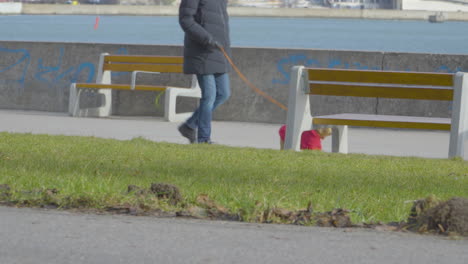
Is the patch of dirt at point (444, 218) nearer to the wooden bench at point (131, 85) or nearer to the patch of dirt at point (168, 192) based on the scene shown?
the patch of dirt at point (168, 192)

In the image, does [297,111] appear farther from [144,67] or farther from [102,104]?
[102,104]

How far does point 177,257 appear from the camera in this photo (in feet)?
13.0

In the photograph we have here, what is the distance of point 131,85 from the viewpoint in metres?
13.0

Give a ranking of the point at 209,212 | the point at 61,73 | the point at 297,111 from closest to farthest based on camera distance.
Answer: the point at 209,212 → the point at 297,111 → the point at 61,73

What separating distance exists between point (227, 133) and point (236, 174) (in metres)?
5.05

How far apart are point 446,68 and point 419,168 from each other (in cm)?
536

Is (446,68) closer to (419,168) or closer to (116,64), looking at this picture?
(116,64)

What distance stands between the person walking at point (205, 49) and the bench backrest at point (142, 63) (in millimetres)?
3561

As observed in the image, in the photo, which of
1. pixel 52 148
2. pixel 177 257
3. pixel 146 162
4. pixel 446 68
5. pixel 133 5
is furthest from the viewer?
pixel 133 5

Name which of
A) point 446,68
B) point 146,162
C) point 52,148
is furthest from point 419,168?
point 446,68

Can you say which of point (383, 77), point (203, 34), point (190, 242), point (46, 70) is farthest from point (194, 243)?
point (46, 70)

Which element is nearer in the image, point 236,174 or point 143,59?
point 236,174

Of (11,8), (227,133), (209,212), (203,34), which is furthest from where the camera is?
(11,8)

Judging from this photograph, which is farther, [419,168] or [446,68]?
[446,68]
